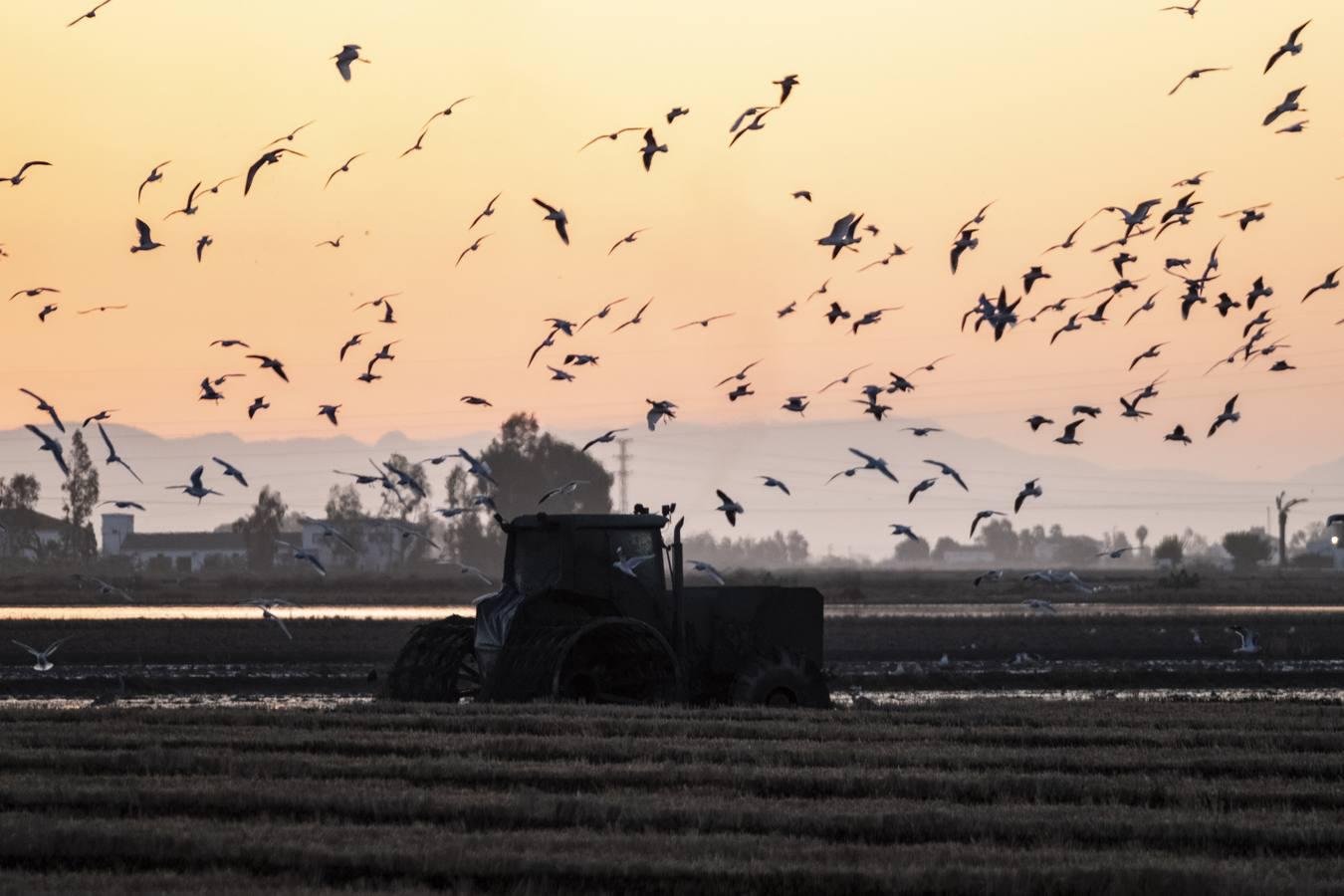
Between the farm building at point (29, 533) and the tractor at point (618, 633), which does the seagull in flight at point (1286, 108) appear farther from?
the farm building at point (29, 533)

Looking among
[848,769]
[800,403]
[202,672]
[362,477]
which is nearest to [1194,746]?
[848,769]

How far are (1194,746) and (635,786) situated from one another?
6322 mm

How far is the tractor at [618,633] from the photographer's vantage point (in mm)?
22453

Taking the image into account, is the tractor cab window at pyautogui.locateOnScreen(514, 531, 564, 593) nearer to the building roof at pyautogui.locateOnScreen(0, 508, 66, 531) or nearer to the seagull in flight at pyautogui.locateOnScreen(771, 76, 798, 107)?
the seagull in flight at pyautogui.locateOnScreen(771, 76, 798, 107)

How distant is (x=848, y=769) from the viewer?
16609 millimetres

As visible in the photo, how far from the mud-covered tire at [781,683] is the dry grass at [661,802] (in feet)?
5.95

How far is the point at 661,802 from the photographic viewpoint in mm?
14773

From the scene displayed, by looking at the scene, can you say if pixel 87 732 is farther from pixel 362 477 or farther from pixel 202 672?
pixel 202 672

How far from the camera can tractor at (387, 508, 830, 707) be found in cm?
2245

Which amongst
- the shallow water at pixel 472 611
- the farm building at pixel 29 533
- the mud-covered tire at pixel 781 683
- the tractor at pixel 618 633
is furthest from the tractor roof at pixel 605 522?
the farm building at pixel 29 533

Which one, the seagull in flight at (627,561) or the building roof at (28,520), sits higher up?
the building roof at (28,520)

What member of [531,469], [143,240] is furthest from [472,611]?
[531,469]

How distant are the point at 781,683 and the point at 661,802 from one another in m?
8.94

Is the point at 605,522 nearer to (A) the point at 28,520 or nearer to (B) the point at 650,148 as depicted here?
(B) the point at 650,148
